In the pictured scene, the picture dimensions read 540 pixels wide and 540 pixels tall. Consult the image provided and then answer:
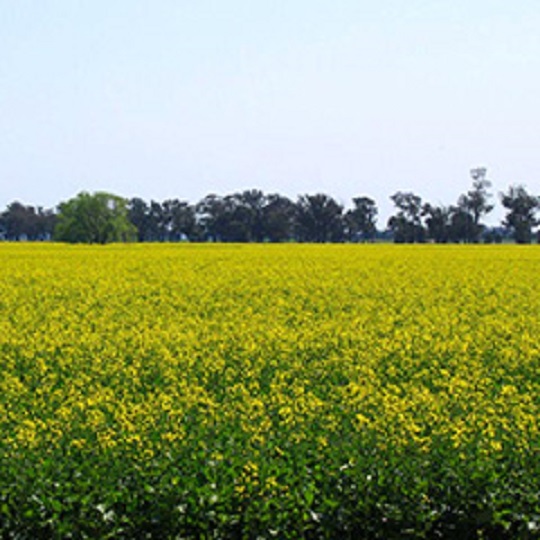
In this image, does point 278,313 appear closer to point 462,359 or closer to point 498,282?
point 462,359

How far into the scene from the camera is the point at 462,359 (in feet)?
45.8

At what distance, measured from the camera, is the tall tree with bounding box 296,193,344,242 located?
152 m

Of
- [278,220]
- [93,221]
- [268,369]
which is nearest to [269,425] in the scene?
[268,369]

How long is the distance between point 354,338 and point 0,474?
8.80 meters

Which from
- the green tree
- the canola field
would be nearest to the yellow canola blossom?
the canola field

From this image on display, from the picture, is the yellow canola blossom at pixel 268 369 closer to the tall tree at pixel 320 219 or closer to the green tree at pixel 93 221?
the green tree at pixel 93 221

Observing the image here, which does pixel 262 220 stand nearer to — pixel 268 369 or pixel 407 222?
pixel 407 222

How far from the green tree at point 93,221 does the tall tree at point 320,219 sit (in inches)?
1625

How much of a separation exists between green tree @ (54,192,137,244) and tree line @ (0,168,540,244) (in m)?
0.11

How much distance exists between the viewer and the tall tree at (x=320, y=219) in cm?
15238

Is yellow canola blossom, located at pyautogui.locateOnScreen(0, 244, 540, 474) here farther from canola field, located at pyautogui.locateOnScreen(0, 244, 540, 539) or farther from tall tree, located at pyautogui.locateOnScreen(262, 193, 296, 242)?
tall tree, located at pyautogui.locateOnScreen(262, 193, 296, 242)

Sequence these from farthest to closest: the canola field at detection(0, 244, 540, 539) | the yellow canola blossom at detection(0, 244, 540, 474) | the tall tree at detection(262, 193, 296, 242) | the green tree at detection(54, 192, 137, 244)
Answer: the tall tree at detection(262, 193, 296, 242)
the green tree at detection(54, 192, 137, 244)
the yellow canola blossom at detection(0, 244, 540, 474)
the canola field at detection(0, 244, 540, 539)

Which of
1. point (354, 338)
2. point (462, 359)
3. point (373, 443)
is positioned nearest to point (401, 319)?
point (354, 338)

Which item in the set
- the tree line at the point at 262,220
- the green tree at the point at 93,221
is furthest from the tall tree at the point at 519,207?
the green tree at the point at 93,221
